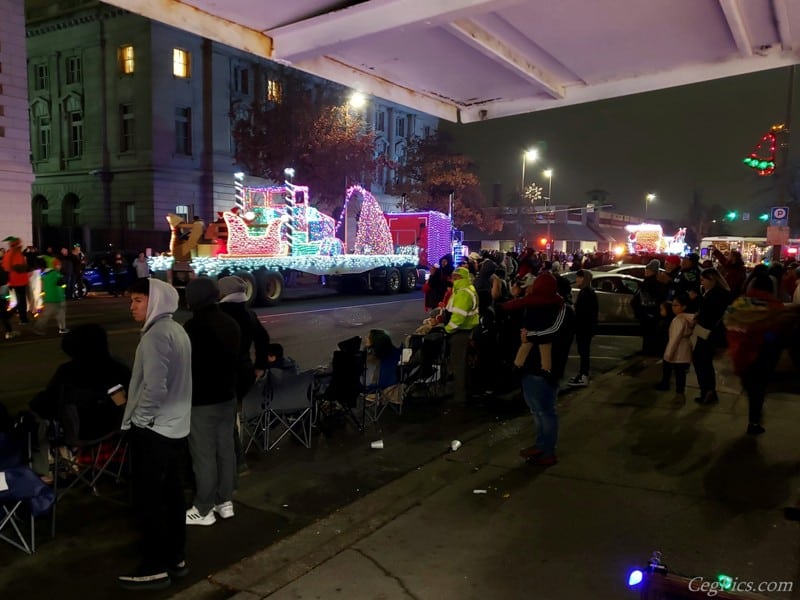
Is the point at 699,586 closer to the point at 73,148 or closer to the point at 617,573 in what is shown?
the point at 617,573

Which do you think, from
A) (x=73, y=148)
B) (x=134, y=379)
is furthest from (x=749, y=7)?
(x=73, y=148)

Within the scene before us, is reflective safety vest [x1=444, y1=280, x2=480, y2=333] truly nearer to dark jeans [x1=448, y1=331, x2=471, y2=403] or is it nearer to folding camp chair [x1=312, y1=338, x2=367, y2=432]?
dark jeans [x1=448, y1=331, x2=471, y2=403]

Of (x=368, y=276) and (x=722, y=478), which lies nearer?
(x=722, y=478)

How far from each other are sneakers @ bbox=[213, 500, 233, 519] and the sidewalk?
551mm

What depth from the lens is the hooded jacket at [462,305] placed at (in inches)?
300

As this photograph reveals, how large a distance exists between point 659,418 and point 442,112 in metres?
4.39

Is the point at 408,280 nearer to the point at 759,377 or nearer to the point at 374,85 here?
the point at 759,377

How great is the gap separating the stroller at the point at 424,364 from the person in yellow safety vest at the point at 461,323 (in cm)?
16

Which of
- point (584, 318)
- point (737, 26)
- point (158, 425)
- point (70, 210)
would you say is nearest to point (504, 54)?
point (737, 26)

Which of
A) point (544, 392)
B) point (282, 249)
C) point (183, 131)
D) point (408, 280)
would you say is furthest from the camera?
point (183, 131)

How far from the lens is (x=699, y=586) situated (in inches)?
75.0

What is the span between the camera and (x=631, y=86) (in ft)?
13.1

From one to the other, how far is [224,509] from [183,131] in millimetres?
34646

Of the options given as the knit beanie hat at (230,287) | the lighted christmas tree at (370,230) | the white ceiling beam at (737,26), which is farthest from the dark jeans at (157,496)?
the lighted christmas tree at (370,230)
